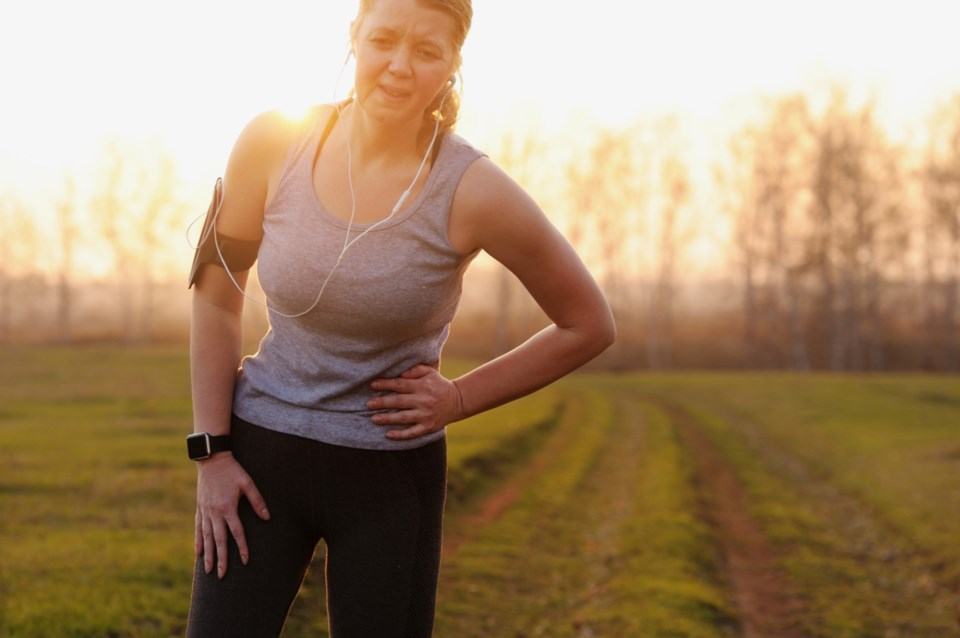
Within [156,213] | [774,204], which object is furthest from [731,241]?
[156,213]

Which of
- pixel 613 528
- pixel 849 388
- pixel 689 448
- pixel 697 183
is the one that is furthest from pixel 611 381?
pixel 613 528

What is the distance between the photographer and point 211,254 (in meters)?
2.59

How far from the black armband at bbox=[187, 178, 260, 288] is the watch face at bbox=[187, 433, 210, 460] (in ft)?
1.33

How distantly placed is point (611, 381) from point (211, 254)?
4617cm

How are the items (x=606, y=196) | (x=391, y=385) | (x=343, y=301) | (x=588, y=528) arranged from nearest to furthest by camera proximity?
(x=343, y=301), (x=391, y=385), (x=588, y=528), (x=606, y=196)

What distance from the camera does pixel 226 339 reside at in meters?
2.60

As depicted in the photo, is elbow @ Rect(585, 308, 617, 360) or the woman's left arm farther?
elbow @ Rect(585, 308, 617, 360)

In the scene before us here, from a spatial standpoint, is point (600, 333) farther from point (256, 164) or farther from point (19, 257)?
point (19, 257)

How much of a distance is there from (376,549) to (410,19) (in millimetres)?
1253

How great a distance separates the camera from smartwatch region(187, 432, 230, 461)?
248cm

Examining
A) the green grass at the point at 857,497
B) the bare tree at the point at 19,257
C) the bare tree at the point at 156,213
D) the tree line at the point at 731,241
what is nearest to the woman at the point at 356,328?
the green grass at the point at 857,497

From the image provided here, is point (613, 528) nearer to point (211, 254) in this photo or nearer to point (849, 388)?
point (211, 254)

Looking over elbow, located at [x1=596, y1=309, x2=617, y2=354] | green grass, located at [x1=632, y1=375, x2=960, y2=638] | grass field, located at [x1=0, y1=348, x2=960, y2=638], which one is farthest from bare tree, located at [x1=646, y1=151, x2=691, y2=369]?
elbow, located at [x1=596, y1=309, x2=617, y2=354]

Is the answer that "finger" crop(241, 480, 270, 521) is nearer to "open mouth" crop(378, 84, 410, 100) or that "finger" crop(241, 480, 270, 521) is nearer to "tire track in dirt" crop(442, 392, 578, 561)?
"open mouth" crop(378, 84, 410, 100)
